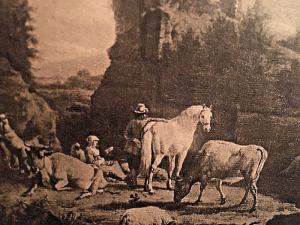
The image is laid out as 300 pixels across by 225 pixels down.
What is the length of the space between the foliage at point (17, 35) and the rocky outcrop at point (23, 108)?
75 millimetres

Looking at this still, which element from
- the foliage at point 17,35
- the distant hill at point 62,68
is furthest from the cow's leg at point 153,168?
the foliage at point 17,35

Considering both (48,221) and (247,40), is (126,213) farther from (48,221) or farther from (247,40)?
(247,40)

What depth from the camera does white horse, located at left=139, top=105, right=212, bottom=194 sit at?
5.35 m

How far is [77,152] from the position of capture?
5.15 metres

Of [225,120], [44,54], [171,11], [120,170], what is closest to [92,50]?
[44,54]

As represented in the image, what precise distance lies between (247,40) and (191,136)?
3.78 ft

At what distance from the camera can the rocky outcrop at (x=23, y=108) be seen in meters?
4.90

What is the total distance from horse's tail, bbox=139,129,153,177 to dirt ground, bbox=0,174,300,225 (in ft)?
0.59

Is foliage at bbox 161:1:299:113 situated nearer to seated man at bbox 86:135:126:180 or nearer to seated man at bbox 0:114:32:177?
seated man at bbox 86:135:126:180

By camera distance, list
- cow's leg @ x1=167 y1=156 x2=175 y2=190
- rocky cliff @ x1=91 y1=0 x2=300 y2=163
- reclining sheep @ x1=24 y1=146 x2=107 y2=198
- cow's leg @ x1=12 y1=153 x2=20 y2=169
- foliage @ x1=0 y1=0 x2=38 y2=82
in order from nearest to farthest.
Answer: foliage @ x1=0 y1=0 x2=38 y2=82 → cow's leg @ x1=12 y1=153 x2=20 y2=169 → reclining sheep @ x1=24 y1=146 x2=107 y2=198 → rocky cliff @ x1=91 y1=0 x2=300 y2=163 → cow's leg @ x1=167 y1=156 x2=175 y2=190

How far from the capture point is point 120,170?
207 inches

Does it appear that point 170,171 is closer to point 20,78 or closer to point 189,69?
point 189,69

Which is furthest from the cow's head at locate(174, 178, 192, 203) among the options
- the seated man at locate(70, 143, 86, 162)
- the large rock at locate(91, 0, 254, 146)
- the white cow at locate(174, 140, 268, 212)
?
the seated man at locate(70, 143, 86, 162)

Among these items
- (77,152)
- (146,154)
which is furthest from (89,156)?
(146,154)
